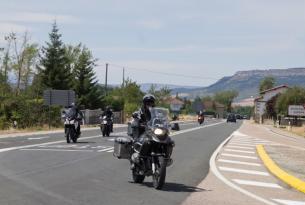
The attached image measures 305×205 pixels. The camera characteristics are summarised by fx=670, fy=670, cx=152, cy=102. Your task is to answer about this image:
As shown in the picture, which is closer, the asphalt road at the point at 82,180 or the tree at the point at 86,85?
the asphalt road at the point at 82,180

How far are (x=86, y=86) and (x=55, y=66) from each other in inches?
321

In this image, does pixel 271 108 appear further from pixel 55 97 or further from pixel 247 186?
pixel 247 186

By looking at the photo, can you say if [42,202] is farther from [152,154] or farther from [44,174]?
[44,174]

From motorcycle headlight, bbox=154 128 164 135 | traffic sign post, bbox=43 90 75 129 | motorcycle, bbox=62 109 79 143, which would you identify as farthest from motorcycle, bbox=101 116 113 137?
motorcycle headlight, bbox=154 128 164 135

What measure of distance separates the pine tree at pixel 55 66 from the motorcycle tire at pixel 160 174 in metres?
61.4

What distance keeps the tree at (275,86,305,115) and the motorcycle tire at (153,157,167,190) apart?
9710 centimetres

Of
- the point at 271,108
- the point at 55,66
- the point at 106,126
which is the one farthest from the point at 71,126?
the point at 271,108

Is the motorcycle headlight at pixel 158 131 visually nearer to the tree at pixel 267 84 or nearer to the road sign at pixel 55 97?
the road sign at pixel 55 97

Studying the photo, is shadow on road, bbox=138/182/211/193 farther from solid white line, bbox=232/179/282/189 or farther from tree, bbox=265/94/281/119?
tree, bbox=265/94/281/119

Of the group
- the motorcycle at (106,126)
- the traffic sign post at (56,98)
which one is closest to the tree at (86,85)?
the traffic sign post at (56,98)

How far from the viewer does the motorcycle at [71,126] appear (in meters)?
26.9

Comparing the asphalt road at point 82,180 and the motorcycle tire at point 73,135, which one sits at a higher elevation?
the motorcycle tire at point 73,135

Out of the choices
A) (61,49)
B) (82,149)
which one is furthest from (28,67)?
(82,149)

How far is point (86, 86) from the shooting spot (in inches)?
3204
